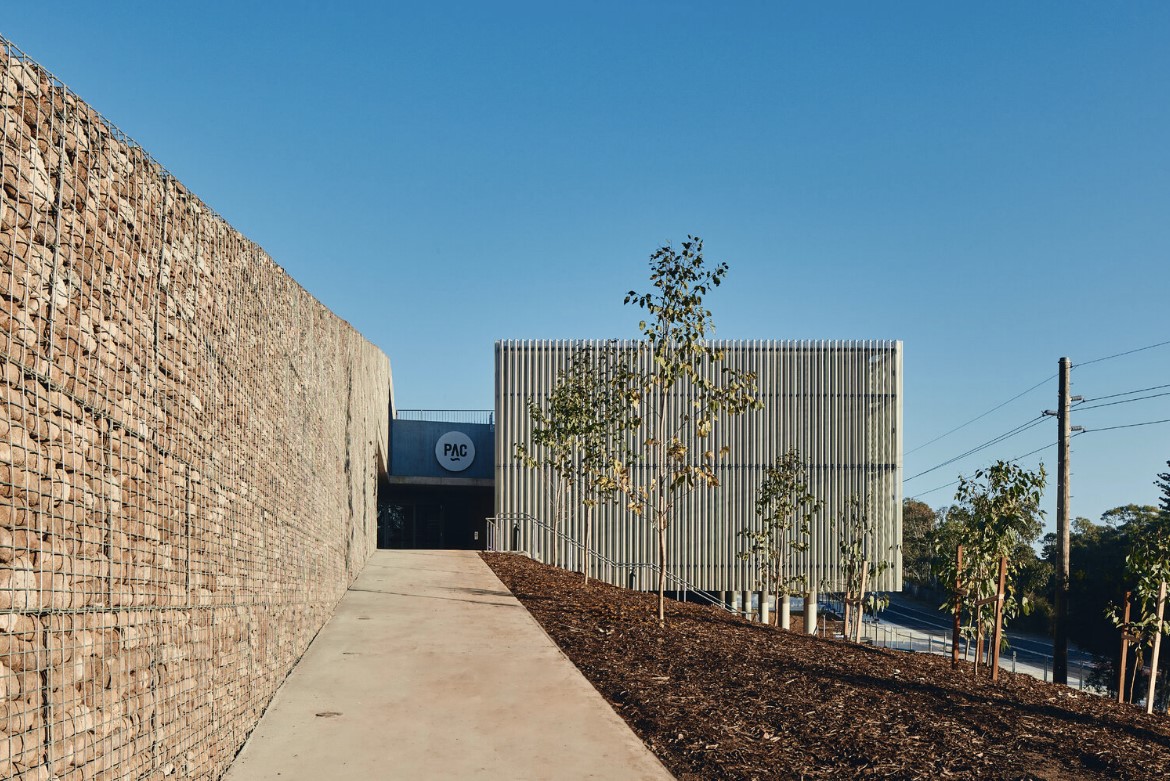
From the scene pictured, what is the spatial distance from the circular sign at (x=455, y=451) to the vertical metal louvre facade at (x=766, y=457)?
391 cm

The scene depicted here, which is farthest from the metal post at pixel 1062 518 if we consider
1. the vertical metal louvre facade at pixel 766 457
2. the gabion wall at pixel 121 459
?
the gabion wall at pixel 121 459

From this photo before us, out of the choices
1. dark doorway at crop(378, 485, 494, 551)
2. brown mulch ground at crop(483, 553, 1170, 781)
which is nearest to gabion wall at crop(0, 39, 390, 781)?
brown mulch ground at crop(483, 553, 1170, 781)

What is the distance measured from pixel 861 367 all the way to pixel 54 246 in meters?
29.8

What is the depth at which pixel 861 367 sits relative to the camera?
3138cm

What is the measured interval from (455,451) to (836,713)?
2677cm

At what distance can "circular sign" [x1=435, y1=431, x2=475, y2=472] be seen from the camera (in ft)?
112

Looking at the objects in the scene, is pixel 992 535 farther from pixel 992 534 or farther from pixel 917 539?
pixel 917 539

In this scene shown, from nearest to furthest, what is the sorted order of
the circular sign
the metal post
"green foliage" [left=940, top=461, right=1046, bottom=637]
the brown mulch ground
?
1. the brown mulch ground
2. "green foliage" [left=940, top=461, right=1046, bottom=637]
3. the metal post
4. the circular sign

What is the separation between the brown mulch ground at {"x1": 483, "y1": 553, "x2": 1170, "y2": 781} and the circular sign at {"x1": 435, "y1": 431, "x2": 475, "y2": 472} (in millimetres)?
21523

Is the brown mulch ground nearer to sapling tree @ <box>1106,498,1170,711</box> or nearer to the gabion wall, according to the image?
the gabion wall

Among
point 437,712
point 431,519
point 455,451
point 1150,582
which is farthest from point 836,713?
point 431,519

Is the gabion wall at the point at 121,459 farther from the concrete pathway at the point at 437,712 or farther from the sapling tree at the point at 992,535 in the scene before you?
the sapling tree at the point at 992,535

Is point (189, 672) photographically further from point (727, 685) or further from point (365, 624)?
point (365, 624)

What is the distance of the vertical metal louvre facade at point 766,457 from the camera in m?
30.5
